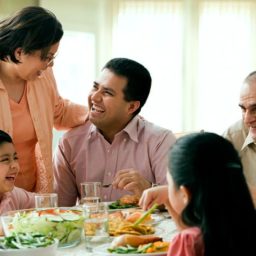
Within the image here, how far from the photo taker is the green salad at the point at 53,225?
1.87 m

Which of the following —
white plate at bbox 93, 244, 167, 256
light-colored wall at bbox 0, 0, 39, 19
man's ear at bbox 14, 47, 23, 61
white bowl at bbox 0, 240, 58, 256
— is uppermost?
light-colored wall at bbox 0, 0, 39, 19

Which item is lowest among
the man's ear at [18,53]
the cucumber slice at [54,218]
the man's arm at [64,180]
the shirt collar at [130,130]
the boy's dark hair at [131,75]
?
the man's arm at [64,180]

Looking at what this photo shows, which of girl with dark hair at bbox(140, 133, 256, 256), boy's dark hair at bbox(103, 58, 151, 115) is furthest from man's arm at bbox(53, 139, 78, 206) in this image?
girl with dark hair at bbox(140, 133, 256, 256)

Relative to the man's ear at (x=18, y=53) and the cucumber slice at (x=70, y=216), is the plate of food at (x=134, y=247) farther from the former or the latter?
the man's ear at (x=18, y=53)

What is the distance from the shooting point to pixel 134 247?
5.87 feet

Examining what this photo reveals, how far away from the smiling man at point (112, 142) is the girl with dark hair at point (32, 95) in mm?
108

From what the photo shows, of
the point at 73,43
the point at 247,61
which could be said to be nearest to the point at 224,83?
the point at 247,61

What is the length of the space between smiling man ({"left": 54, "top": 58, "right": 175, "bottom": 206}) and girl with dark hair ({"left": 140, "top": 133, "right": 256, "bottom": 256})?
54.9 inches

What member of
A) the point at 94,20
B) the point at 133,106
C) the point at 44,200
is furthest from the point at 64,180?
the point at 94,20

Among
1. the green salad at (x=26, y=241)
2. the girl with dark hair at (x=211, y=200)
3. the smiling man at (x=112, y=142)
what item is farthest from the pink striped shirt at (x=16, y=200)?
the girl with dark hair at (x=211, y=200)

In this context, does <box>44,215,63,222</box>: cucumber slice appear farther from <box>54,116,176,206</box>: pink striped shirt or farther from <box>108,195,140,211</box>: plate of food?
<box>54,116,176,206</box>: pink striped shirt

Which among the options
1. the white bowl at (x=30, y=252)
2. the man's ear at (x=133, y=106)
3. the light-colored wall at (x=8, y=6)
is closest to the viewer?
the white bowl at (x=30, y=252)

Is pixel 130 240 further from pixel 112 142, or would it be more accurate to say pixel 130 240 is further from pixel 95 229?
pixel 112 142

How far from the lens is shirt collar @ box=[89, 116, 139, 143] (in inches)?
115
